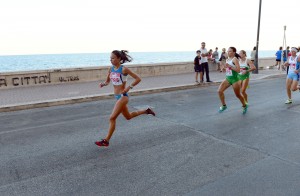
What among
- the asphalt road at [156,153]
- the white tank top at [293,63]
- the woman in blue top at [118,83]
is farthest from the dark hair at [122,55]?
the white tank top at [293,63]

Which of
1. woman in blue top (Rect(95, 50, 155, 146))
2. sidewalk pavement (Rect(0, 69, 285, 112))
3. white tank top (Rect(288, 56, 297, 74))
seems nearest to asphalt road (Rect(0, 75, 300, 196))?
woman in blue top (Rect(95, 50, 155, 146))

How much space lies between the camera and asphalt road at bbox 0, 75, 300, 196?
3863mm

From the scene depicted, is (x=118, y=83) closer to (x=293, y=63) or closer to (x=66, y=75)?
(x=293, y=63)

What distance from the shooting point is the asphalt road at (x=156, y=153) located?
3.86m

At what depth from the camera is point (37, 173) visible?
14.1 feet

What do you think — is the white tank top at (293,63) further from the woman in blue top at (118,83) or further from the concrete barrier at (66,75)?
the concrete barrier at (66,75)

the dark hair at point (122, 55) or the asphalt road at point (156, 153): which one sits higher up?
the dark hair at point (122, 55)

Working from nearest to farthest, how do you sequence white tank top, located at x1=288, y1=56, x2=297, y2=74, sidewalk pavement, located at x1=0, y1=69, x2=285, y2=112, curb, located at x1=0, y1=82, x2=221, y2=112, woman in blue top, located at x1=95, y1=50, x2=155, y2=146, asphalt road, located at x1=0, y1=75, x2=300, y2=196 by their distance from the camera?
asphalt road, located at x1=0, y1=75, x2=300, y2=196 → woman in blue top, located at x1=95, y1=50, x2=155, y2=146 → white tank top, located at x1=288, y1=56, x2=297, y2=74 → curb, located at x1=0, y1=82, x2=221, y2=112 → sidewalk pavement, located at x1=0, y1=69, x2=285, y2=112

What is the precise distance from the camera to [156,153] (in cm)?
509

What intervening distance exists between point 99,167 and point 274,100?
26.4ft

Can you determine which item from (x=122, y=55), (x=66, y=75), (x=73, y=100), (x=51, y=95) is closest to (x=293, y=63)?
(x=122, y=55)

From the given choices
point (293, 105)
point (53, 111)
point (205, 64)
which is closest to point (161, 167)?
point (53, 111)

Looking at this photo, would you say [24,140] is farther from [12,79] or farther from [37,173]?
[12,79]

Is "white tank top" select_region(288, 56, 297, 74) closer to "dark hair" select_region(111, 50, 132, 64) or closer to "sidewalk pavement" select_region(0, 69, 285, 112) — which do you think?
"sidewalk pavement" select_region(0, 69, 285, 112)
